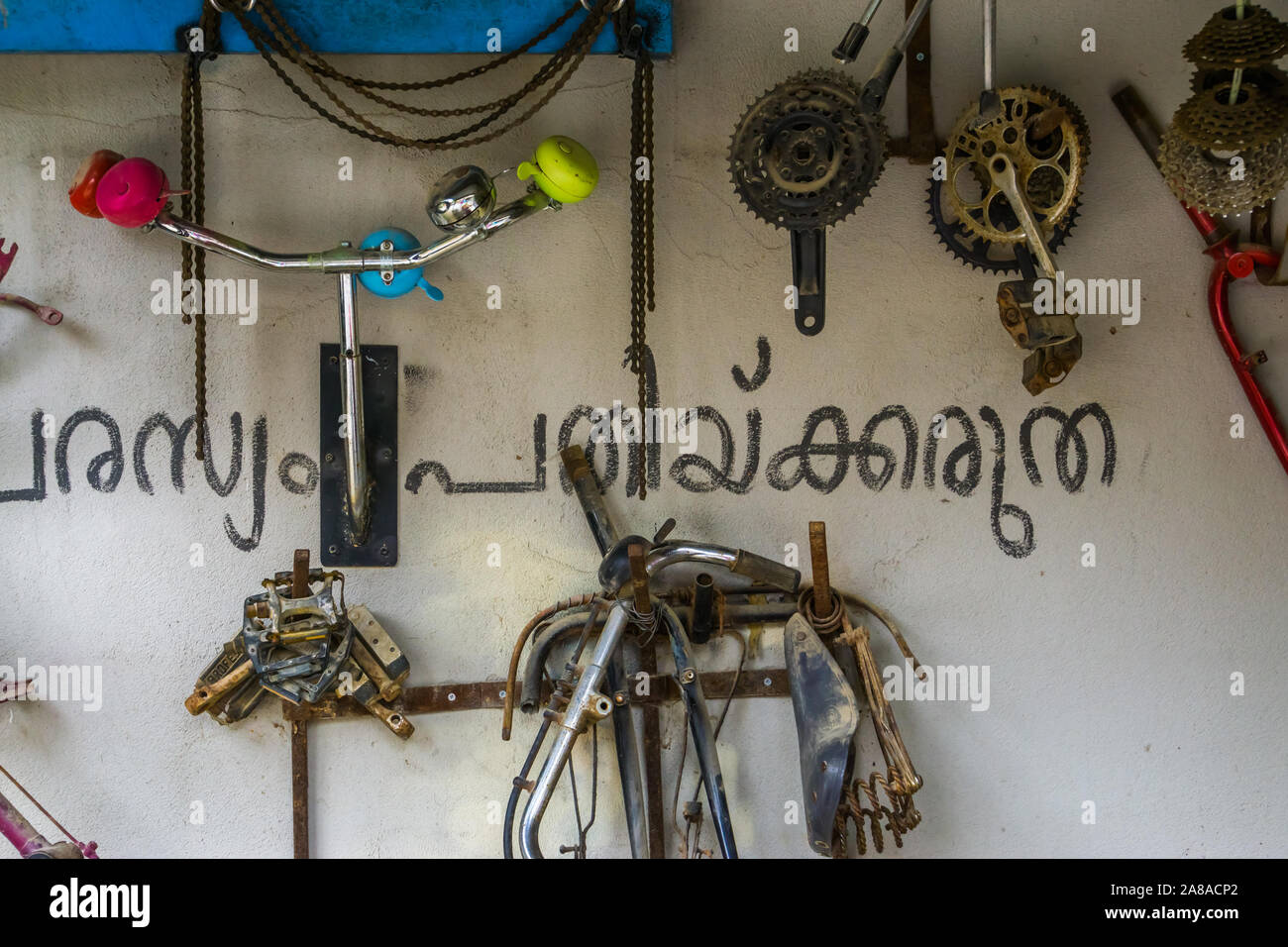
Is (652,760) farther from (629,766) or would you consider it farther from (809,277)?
(809,277)

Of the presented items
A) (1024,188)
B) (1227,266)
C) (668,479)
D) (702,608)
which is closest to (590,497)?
(668,479)

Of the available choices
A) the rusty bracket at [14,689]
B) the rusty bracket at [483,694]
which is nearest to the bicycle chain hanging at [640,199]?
the rusty bracket at [483,694]

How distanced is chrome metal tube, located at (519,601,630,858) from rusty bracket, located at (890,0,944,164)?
1142 millimetres

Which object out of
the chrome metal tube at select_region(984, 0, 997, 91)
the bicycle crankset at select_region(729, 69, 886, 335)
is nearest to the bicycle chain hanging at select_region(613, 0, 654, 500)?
the bicycle crankset at select_region(729, 69, 886, 335)

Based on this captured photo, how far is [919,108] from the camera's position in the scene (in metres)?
2.27

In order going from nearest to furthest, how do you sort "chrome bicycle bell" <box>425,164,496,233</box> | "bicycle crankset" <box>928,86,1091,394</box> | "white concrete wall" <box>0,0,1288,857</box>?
"chrome bicycle bell" <box>425,164,496,233</box>
"bicycle crankset" <box>928,86,1091,394</box>
"white concrete wall" <box>0,0,1288,857</box>

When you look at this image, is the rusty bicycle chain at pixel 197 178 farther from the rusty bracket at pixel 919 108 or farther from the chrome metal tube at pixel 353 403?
the rusty bracket at pixel 919 108

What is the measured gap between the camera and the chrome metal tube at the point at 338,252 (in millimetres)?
2055

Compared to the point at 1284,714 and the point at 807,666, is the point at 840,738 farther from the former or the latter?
the point at 1284,714

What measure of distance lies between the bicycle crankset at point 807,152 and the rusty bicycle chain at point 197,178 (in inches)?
41.9

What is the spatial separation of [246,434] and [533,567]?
0.67 meters

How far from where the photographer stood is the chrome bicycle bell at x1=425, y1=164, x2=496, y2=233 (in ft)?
6.60

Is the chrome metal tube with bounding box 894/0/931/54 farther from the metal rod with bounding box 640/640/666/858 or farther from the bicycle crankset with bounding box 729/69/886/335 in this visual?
the metal rod with bounding box 640/640/666/858

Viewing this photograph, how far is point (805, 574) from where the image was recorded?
2.29 metres
